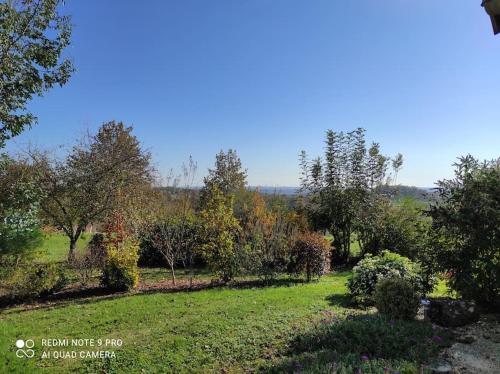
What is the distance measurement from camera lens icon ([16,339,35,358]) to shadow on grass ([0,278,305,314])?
2.47 meters

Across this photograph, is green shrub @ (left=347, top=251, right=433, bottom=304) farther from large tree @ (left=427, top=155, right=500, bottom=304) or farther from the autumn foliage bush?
the autumn foliage bush

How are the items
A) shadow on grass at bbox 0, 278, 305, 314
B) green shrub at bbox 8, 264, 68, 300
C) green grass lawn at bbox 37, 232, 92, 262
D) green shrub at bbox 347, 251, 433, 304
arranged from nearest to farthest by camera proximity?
green shrub at bbox 347, 251, 433, 304
shadow on grass at bbox 0, 278, 305, 314
green shrub at bbox 8, 264, 68, 300
green grass lawn at bbox 37, 232, 92, 262

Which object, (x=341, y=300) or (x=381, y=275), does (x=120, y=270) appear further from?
(x=381, y=275)

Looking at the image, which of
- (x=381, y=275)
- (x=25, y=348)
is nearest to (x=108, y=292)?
(x=25, y=348)

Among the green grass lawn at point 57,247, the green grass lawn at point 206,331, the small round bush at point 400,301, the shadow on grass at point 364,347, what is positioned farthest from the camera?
the green grass lawn at point 57,247

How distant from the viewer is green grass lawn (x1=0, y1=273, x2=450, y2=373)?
156 inches

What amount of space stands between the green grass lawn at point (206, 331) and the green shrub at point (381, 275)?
0.42m

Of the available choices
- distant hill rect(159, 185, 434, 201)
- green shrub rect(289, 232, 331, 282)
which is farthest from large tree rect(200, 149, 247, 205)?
green shrub rect(289, 232, 331, 282)

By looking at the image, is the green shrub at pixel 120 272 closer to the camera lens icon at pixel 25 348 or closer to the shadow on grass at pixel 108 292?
the shadow on grass at pixel 108 292

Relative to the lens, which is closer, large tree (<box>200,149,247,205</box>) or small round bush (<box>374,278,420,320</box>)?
small round bush (<box>374,278,420,320</box>)

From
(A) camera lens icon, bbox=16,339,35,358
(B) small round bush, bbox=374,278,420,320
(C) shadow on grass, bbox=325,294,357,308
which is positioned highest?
(B) small round bush, bbox=374,278,420,320

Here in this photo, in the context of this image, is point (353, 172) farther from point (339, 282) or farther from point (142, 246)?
point (142, 246)

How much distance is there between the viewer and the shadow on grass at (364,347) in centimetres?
338

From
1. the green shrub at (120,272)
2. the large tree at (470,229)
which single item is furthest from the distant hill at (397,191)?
the green shrub at (120,272)
